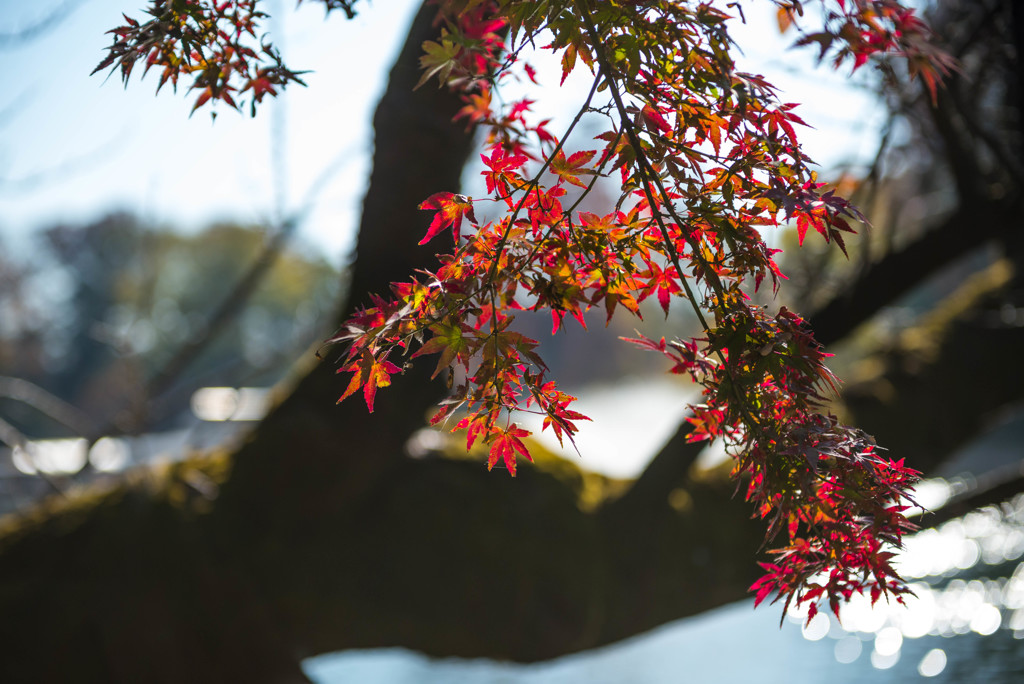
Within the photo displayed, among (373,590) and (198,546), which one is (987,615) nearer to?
(373,590)

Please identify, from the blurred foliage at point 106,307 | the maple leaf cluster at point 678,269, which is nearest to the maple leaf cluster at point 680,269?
the maple leaf cluster at point 678,269

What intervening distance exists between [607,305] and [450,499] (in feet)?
5.39

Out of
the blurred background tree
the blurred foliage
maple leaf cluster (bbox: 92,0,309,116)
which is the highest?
the blurred foliage

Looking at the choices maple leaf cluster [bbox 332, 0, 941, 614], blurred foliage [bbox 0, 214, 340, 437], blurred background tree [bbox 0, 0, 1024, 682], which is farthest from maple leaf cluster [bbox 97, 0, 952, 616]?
blurred foliage [bbox 0, 214, 340, 437]

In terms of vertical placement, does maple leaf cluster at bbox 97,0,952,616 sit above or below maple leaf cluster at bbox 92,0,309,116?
below

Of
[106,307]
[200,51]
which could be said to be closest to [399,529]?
[200,51]

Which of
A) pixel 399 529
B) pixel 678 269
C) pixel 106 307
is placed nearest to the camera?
pixel 678 269

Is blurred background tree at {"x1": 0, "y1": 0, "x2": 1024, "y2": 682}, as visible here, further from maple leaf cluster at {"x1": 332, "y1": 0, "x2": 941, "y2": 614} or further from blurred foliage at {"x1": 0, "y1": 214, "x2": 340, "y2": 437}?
blurred foliage at {"x1": 0, "y1": 214, "x2": 340, "y2": 437}

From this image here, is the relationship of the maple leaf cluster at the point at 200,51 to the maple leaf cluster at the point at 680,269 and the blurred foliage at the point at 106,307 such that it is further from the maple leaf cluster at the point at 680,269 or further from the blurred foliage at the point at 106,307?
the blurred foliage at the point at 106,307

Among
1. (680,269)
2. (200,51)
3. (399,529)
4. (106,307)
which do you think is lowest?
(399,529)

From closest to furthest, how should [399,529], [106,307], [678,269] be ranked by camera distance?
[678,269] < [399,529] < [106,307]

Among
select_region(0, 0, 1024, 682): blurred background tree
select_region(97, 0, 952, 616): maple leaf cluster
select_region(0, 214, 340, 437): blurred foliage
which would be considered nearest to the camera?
select_region(97, 0, 952, 616): maple leaf cluster

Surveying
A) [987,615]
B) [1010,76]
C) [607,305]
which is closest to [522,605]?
[607,305]

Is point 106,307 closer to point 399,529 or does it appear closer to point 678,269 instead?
point 399,529
